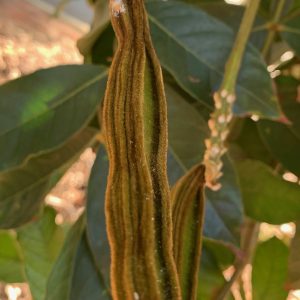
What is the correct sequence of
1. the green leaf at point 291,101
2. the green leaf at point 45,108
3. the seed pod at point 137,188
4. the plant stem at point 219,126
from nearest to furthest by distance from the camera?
the seed pod at point 137,188
the plant stem at point 219,126
the green leaf at point 45,108
the green leaf at point 291,101

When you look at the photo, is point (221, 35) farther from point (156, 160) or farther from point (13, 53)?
point (13, 53)

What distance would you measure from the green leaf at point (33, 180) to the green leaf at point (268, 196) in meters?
0.14

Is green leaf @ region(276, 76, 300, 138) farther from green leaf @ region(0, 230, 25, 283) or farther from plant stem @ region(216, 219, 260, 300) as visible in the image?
green leaf @ region(0, 230, 25, 283)

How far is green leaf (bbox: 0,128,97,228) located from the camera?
1.54ft

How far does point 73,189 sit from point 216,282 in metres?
0.84

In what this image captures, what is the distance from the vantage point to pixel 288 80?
0.54m

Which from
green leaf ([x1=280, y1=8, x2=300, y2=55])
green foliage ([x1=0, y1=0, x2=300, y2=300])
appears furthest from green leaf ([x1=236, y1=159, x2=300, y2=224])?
green leaf ([x1=280, y1=8, x2=300, y2=55])

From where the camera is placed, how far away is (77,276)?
0.47m

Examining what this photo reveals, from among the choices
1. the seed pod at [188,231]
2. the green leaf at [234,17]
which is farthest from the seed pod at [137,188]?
the green leaf at [234,17]

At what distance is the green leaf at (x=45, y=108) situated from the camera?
1.36ft

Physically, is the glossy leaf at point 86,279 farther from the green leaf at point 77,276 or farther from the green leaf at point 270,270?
the green leaf at point 270,270

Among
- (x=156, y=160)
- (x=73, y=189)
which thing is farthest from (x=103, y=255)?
(x=73, y=189)

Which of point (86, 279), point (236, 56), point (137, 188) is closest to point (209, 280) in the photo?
point (86, 279)

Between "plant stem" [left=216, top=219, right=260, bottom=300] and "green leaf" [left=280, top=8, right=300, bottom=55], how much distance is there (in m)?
0.16
